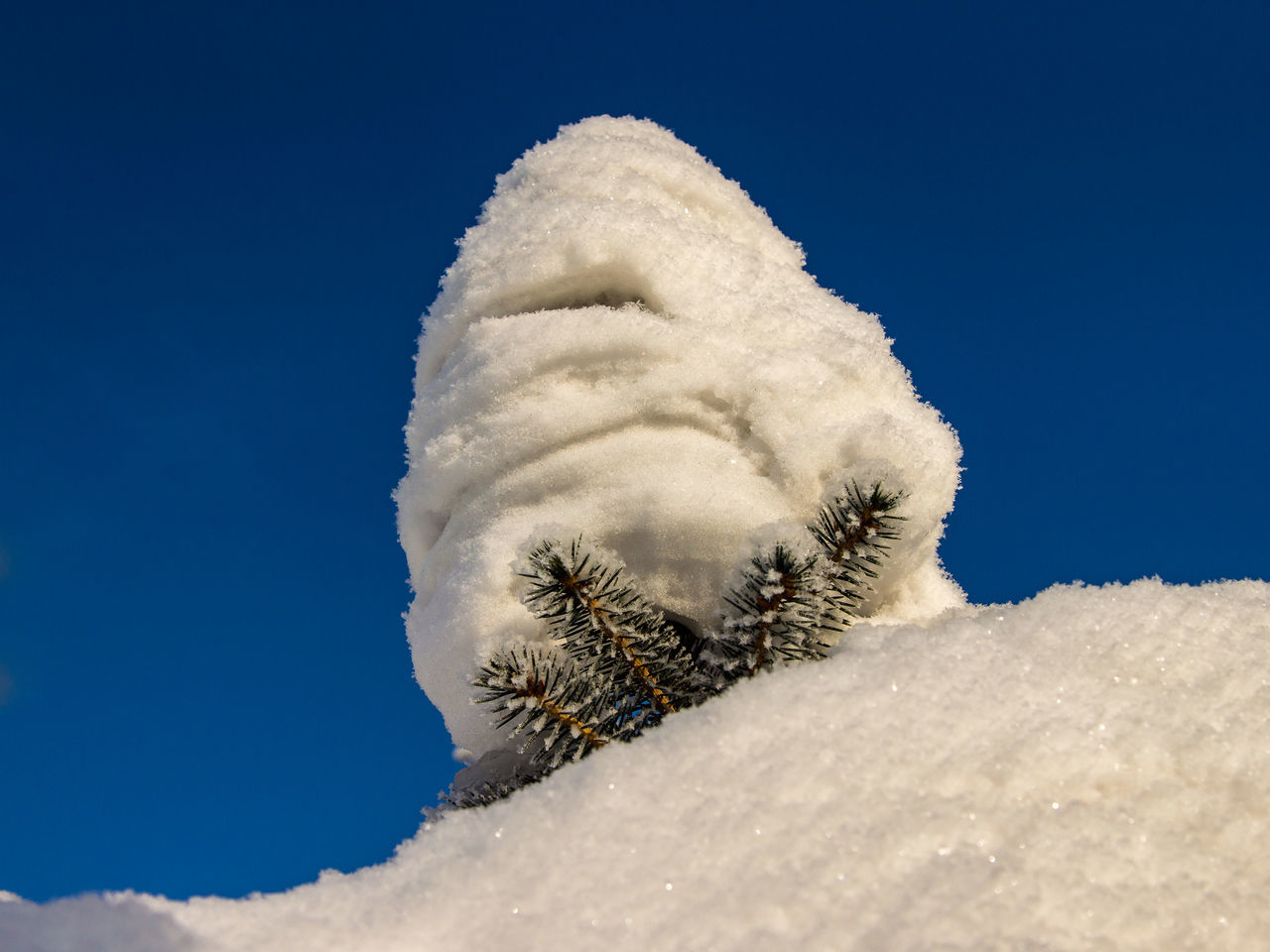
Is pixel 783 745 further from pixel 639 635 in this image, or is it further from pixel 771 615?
pixel 639 635

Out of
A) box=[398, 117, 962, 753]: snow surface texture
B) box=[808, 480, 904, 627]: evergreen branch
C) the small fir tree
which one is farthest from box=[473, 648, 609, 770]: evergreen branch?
box=[808, 480, 904, 627]: evergreen branch

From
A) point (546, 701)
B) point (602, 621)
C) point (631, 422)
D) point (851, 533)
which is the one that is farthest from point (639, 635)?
point (631, 422)

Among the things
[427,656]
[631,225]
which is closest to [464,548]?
[427,656]

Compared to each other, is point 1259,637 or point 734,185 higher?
point 734,185

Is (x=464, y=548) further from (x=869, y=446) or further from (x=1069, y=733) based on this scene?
(x=1069, y=733)

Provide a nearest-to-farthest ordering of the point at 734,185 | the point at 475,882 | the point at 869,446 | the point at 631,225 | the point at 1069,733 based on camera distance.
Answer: the point at 475,882 < the point at 1069,733 < the point at 869,446 < the point at 631,225 < the point at 734,185

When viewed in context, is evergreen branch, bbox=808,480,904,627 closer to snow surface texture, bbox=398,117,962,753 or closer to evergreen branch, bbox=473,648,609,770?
snow surface texture, bbox=398,117,962,753
